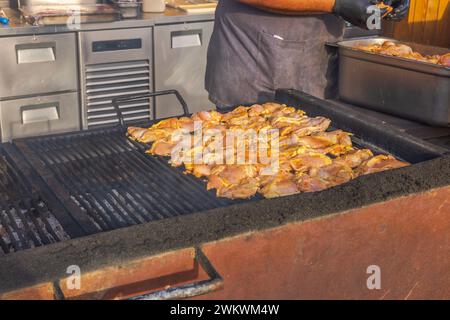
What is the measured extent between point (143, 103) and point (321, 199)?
3668mm

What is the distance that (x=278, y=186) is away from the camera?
2350mm

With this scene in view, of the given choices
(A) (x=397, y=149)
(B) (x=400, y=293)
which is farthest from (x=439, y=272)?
(A) (x=397, y=149)

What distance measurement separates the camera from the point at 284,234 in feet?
6.18

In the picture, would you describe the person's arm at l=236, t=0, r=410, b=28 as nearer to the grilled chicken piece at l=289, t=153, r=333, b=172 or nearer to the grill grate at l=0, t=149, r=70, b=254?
the grilled chicken piece at l=289, t=153, r=333, b=172

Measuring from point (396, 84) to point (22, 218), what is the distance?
1955 millimetres

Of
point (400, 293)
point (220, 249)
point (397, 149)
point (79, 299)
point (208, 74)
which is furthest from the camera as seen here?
point (208, 74)

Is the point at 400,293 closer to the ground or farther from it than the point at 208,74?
closer to the ground

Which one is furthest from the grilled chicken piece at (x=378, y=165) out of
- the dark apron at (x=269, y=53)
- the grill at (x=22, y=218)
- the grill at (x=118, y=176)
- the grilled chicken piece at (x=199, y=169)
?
the dark apron at (x=269, y=53)

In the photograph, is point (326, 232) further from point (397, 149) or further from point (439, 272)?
point (397, 149)

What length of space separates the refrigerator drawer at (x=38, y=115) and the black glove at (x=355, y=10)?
8.20 ft

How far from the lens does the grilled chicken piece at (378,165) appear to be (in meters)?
2.48

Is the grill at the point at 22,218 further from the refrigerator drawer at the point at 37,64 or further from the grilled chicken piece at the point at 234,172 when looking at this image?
the refrigerator drawer at the point at 37,64

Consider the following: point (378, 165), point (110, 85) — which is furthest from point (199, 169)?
point (110, 85)

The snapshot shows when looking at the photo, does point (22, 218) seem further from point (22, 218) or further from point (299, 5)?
point (299, 5)
